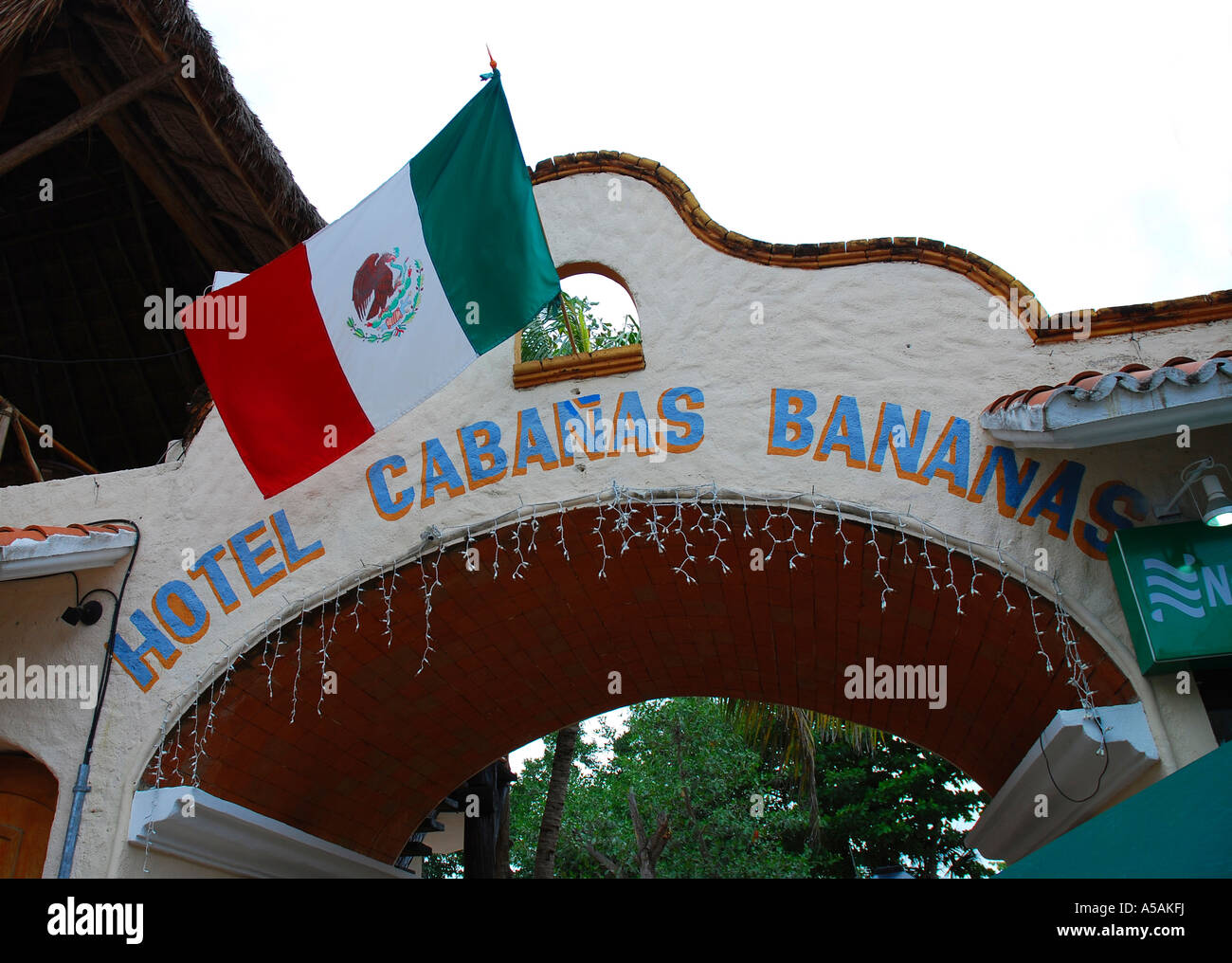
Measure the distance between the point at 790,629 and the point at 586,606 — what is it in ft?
3.95

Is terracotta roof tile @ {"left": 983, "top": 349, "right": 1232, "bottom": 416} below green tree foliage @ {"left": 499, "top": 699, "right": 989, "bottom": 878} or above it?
above

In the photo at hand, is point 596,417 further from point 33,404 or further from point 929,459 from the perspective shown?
point 33,404

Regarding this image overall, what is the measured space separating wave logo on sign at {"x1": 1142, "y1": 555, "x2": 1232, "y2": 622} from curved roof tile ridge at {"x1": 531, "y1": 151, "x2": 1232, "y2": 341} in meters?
1.30

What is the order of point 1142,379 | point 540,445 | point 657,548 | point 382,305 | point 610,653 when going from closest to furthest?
point 1142,379 → point 382,305 → point 657,548 → point 540,445 → point 610,653

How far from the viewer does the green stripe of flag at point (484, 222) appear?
192 inches

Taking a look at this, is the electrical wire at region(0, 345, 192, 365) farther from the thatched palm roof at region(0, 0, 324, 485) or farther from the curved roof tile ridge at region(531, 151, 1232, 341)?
the curved roof tile ridge at region(531, 151, 1232, 341)

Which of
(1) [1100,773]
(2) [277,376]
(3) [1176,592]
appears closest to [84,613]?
(2) [277,376]

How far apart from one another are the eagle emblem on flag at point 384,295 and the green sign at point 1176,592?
3614mm

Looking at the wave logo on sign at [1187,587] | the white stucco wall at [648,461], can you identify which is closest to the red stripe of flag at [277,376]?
the white stucco wall at [648,461]

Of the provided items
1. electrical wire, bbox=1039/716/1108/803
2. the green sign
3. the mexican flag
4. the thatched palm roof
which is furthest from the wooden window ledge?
the thatched palm roof

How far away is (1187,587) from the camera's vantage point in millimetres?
4125

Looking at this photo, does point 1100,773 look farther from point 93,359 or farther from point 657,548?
point 93,359

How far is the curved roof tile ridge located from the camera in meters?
4.72

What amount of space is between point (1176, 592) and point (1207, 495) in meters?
0.45
